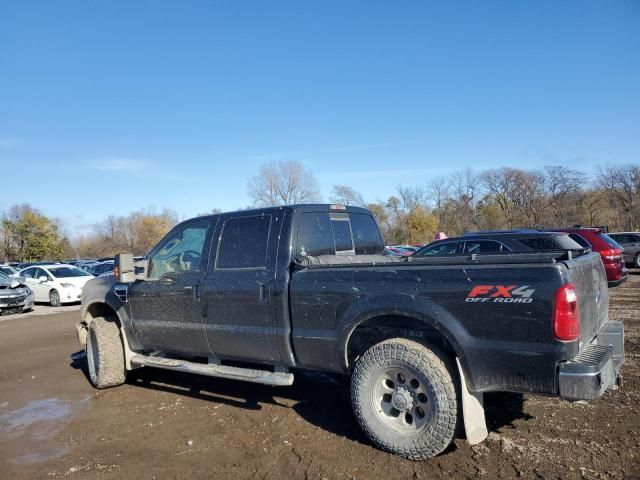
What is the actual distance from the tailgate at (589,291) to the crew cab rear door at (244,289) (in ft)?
8.13

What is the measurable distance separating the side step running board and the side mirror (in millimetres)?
958

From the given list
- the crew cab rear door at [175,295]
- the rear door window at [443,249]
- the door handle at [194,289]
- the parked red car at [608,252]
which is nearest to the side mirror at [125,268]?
the crew cab rear door at [175,295]

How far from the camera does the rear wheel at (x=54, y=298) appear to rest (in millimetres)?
17267

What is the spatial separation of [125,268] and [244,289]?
5.49 ft

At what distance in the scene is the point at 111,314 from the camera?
650cm

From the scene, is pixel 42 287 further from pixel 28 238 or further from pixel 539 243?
pixel 28 238

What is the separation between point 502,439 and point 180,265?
3.63m

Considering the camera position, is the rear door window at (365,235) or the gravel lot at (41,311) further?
the gravel lot at (41,311)

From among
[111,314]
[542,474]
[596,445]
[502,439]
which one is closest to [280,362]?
[502,439]

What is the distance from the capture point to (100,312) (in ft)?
21.6

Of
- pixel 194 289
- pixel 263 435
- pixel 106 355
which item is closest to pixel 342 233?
pixel 194 289

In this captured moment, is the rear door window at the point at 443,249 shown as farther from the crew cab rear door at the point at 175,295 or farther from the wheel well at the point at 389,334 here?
the wheel well at the point at 389,334

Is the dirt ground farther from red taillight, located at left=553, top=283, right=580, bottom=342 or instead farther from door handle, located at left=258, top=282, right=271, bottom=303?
door handle, located at left=258, top=282, right=271, bottom=303

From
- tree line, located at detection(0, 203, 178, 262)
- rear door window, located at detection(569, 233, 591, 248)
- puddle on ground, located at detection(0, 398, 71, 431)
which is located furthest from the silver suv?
tree line, located at detection(0, 203, 178, 262)
